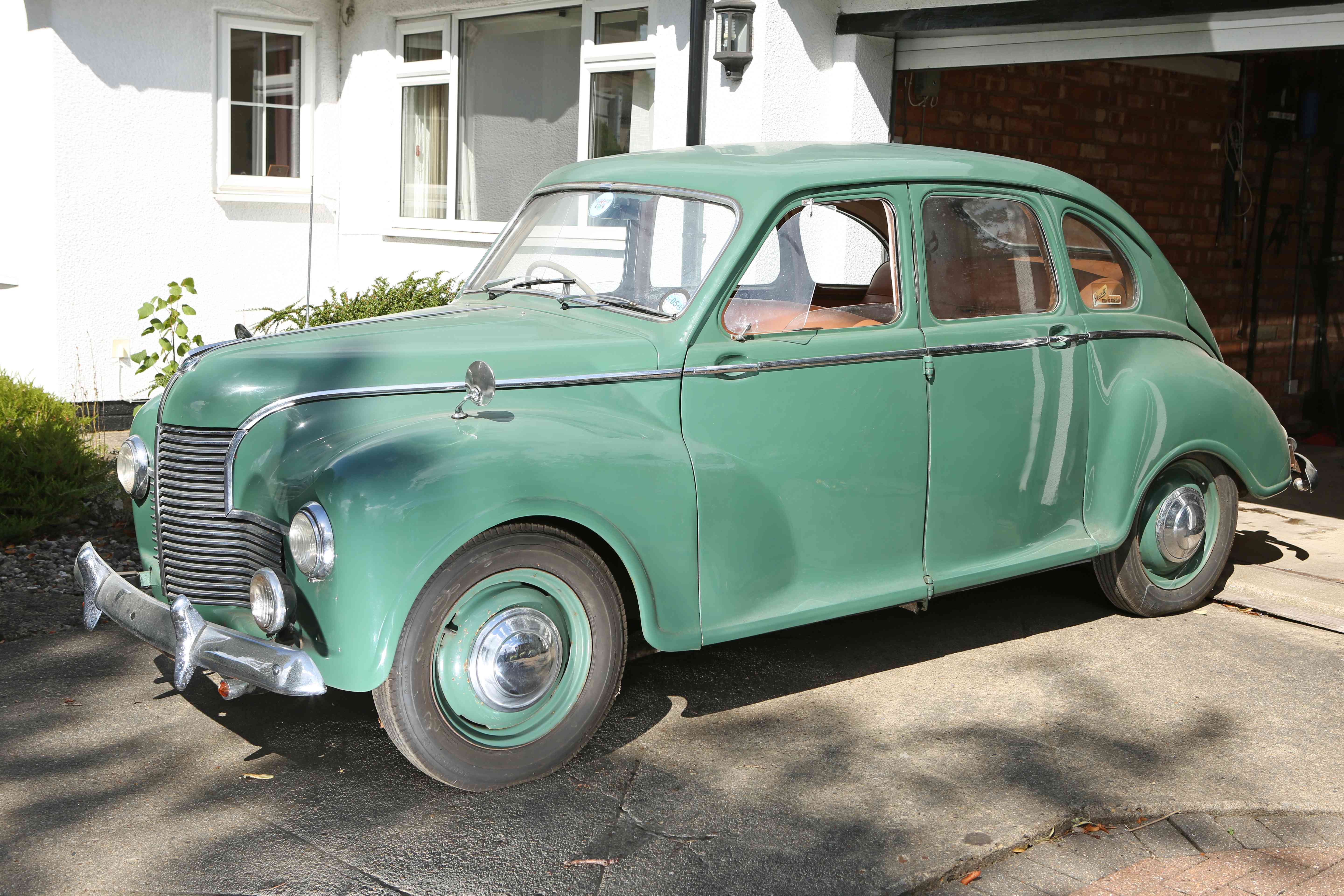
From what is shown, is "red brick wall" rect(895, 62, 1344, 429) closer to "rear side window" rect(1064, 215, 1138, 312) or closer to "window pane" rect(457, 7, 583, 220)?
"window pane" rect(457, 7, 583, 220)

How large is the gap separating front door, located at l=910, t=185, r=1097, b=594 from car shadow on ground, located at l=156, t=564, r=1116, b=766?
56 centimetres

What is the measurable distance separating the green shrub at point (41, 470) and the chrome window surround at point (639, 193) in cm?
277

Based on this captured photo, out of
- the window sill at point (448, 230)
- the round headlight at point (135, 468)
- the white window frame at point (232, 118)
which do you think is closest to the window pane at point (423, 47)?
the white window frame at point (232, 118)

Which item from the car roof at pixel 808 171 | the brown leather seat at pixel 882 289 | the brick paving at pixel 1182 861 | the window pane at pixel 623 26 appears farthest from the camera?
the window pane at pixel 623 26

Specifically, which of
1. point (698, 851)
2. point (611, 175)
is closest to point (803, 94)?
point (611, 175)

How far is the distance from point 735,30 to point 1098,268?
10.3 ft

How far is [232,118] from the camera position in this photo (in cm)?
992

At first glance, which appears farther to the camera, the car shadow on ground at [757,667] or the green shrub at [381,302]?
the green shrub at [381,302]

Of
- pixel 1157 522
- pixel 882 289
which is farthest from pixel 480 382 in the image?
pixel 1157 522

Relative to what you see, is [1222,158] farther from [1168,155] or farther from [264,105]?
[264,105]

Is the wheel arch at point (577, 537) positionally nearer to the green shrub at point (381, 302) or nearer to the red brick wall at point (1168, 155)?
the red brick wall at point (1168, 155)

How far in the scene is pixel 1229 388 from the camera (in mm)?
5148

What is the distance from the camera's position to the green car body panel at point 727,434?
11.1ft

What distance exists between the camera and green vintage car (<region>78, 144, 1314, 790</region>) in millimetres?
3410
